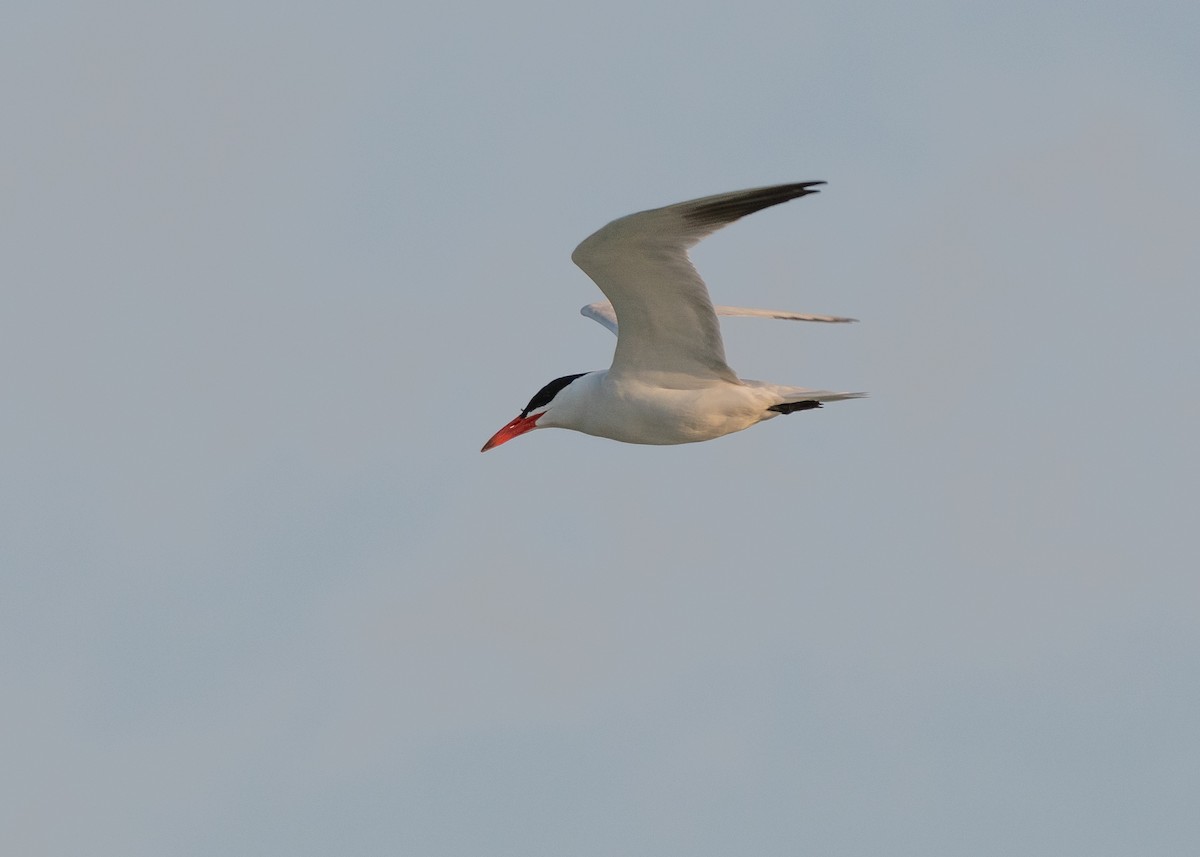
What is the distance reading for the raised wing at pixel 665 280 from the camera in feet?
32.9

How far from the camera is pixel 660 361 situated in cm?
1172

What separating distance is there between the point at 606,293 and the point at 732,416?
1389 mm

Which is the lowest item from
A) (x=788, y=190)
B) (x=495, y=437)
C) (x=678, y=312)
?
(x=495, y=437)

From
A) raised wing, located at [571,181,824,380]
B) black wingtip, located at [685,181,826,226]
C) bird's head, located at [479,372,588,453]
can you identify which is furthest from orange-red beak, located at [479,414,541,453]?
black wingtip, located at [685,181,826,226]

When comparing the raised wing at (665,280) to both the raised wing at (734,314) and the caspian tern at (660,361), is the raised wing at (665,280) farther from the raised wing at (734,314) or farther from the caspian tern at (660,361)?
the raised wing at (734,314)

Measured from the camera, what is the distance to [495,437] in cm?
1282

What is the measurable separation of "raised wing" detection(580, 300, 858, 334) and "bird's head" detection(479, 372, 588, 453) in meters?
0.80

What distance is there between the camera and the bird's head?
12.5 meters

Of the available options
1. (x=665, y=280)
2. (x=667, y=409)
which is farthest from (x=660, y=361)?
(x=665, y=280)

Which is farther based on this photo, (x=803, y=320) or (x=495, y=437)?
(x=803, y=320)

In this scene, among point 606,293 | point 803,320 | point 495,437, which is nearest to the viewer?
point 606,293

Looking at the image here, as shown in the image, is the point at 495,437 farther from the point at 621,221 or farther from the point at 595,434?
the point at 621,221

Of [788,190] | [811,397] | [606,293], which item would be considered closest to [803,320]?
[811,397]

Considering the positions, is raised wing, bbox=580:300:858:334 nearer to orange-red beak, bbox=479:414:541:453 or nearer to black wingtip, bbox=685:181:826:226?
orange-red beak, bbox=479:414:541:453
